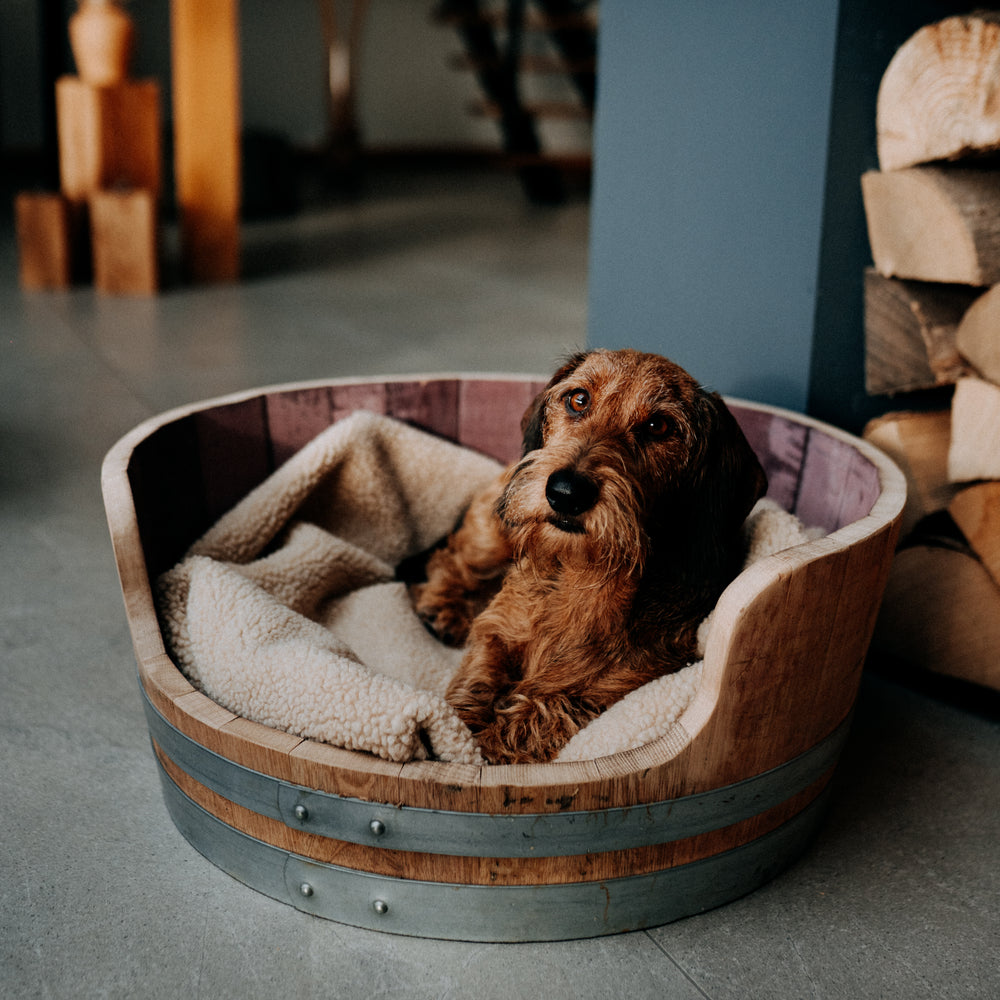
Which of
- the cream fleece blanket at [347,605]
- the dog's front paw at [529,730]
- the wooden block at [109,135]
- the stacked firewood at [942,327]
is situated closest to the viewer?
the cream fleece blanket at [347,605]

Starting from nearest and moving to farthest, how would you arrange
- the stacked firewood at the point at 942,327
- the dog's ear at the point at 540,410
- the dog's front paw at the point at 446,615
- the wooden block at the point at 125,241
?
1. the dog's ear at the point at 540,410
2. the stacked firewood at the point at 942,327
3. the dog's front paw at the point at 446,615
4. the wooden block at the point at 125,241

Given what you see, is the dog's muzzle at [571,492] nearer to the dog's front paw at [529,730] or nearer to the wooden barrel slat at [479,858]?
the dog's front paw at [529,730]

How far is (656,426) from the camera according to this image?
181cm

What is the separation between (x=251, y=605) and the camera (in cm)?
186

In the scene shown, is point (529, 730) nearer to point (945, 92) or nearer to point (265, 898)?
point (265, 898)

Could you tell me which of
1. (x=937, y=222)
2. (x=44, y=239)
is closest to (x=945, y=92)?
(x=937, y=222)

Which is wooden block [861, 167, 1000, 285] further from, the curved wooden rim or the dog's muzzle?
the dog's muzzle

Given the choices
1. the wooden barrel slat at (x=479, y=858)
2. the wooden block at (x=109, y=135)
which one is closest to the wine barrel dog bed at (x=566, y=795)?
the wooden barrel slat at (x=479, y=858)

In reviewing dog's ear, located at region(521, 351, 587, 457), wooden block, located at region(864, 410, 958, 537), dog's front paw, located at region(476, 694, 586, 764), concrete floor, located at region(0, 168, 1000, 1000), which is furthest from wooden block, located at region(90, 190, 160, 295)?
dog's front paw, located at region(476, 694, 586, 764)

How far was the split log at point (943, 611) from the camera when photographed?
7.25ft

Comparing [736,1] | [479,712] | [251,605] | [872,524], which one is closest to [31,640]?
[251,605]

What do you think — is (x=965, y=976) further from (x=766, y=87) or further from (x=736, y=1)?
(x=736, y=1)

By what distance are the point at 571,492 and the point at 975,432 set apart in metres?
1.03

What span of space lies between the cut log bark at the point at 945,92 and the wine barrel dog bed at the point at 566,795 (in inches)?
30.2
